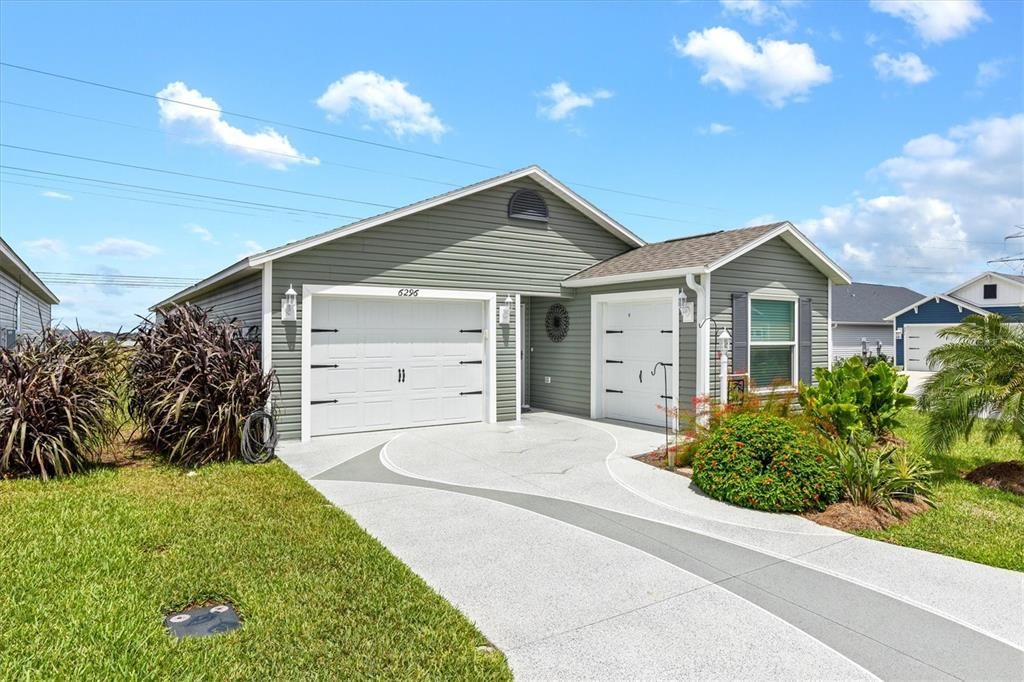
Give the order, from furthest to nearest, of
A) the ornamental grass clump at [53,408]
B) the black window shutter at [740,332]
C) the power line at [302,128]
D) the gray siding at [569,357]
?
the power line at [302,128] → the gray siding at [569,357] → the black window shutter at [740,332] → the ornamental grass clump at [53,408]

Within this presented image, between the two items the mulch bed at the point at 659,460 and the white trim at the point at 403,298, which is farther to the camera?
the white trim at the point at 403,298

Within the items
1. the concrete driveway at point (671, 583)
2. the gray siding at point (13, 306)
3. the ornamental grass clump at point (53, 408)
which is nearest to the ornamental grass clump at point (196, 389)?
the ornamental grass clump at point (53, 408)

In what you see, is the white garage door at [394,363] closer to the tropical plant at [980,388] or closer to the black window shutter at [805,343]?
the black window shutter at [805,343]

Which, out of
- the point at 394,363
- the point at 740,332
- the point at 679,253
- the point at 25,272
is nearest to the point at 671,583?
the point at 740,332

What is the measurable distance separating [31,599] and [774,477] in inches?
224

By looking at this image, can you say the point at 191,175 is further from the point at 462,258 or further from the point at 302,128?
the point at 462,258

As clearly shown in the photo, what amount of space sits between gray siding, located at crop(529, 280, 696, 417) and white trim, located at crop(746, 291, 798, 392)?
1.21m

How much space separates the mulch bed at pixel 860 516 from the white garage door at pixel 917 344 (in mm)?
26754

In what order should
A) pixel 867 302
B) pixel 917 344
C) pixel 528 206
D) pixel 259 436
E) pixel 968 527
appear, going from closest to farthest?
pixel 968 527, pixel 259 436, pixel 528 206, pixel 917 344, pixel 867 302

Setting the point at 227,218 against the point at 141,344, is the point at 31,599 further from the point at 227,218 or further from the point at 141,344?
Result: the point at 227,218

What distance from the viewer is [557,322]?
38.0ft

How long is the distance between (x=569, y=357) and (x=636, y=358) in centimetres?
166

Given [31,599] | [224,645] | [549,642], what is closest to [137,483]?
[31,599]

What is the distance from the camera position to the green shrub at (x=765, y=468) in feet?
17.1
